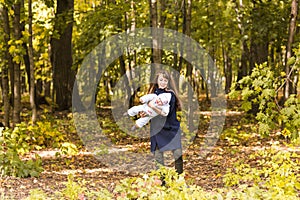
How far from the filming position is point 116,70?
1800cm

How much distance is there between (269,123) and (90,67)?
13.0 m

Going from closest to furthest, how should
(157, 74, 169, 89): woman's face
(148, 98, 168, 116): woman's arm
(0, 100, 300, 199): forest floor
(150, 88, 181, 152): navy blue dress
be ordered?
1. (148, 98, 168, 116): woman's arm
2. (157, 74, 169, 89): woman's face
3. (150, 88, 181, 152): navy blue dress
4. (0, 100, 300, 199): forest floor

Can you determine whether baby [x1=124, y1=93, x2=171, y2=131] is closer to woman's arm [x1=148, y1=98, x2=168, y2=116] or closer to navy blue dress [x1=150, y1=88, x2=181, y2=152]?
woman's arm [x1=148, y1=98, x2=168, y2=116]

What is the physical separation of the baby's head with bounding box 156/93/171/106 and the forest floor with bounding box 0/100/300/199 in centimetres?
111

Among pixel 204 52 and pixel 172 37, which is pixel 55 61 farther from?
pixel 204 52

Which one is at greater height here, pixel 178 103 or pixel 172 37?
pixel 172 37

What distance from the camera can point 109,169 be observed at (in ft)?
31.9

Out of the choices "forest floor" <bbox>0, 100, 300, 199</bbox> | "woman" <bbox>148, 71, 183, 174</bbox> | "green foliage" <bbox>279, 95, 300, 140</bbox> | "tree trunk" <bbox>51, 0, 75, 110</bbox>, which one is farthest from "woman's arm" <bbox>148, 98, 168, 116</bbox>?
"tree trunk" <bbox>51, 0, 75, 110</bbox>

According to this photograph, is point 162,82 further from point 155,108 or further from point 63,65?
point 63,65

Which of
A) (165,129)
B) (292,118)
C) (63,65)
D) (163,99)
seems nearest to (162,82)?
(163,99)

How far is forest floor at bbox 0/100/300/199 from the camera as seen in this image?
7.17m

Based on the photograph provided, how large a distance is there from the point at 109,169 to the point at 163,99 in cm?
358

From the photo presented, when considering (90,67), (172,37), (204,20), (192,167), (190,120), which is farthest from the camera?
(204,20)

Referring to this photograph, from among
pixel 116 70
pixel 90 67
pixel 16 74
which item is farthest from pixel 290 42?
pixel 90 67
